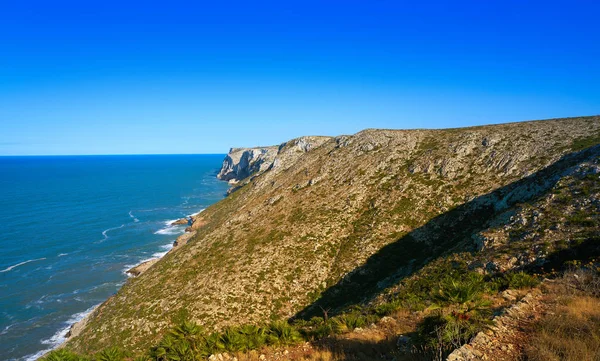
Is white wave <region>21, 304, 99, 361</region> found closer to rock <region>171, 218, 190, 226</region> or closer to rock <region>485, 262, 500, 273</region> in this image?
rock <region>171, 218, 190, 226</region>

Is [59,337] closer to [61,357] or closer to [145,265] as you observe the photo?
[145,265]

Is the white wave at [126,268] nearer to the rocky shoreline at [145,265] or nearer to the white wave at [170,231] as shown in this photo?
the rocky shoreline at [145,265]

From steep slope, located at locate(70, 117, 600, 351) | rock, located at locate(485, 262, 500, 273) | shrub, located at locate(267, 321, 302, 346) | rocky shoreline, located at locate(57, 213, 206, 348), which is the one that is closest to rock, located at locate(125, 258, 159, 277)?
rocky shoreline, located at locate(57, 213, 206, 348)

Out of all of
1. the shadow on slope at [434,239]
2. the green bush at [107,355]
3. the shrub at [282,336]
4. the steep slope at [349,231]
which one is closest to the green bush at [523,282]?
the steep slope at [349,231]

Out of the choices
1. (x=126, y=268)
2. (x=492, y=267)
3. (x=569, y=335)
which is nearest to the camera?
(x=569, y=335)

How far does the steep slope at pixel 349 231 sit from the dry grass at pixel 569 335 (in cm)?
2044

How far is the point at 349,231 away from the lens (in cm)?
5166

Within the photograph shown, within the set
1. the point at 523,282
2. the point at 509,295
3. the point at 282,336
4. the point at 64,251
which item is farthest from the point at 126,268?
the point at 523,282

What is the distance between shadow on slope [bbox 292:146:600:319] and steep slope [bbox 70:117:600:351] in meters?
0.21

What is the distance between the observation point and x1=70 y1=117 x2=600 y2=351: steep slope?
40.8 metres

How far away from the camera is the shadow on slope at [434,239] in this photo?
129 feet

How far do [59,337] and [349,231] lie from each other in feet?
167

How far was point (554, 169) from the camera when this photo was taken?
44688mm

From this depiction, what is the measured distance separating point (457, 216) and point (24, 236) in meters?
121
